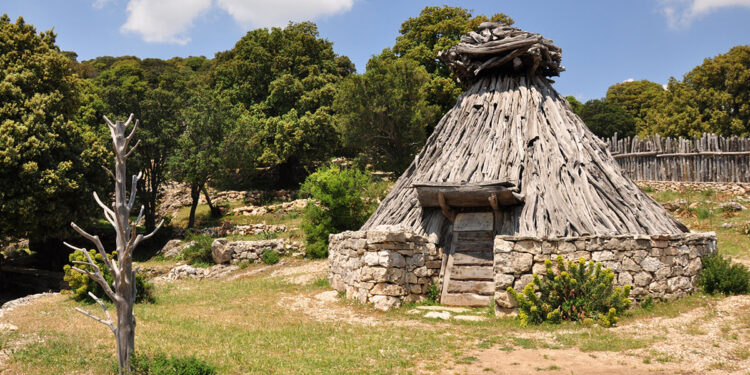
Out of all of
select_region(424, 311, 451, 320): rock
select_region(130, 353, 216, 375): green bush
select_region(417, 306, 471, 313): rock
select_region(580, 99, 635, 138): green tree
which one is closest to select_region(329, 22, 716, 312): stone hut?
select_region(417, 306, 471, 313): rock

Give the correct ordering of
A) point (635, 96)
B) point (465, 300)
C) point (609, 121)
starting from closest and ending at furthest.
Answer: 1. point (465, 300)
2. point (609, 121)
3. point (635, 96)

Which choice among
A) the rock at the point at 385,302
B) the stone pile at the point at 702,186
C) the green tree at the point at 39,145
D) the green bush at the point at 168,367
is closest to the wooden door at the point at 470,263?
the rock at the point at 385,302

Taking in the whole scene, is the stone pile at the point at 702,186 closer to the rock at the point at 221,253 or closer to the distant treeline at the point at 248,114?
the distant treeline at the point at 248,114

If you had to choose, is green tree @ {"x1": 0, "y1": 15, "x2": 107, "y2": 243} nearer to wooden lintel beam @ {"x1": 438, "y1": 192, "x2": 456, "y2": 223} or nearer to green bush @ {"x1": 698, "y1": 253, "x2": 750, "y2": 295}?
wooden lintel beam @ {"x1": 438, "y1": 192, "x2": 456, "y2": 223}

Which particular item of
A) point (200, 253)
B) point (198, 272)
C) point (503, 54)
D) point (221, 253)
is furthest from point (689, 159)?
point (200, 253)

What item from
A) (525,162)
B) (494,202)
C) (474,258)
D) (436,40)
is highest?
(436,40)

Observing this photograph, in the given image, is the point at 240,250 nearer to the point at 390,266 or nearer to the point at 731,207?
the point at 390,266

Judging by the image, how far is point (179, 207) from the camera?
32594 millimetres

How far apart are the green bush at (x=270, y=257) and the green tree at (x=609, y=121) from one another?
31238 mm

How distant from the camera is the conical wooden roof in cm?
1107

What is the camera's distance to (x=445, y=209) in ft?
39.7

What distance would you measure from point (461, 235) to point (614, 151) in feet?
53.8

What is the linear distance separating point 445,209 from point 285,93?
958 inches

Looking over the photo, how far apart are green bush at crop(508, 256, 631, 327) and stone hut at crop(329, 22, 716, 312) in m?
0.54
